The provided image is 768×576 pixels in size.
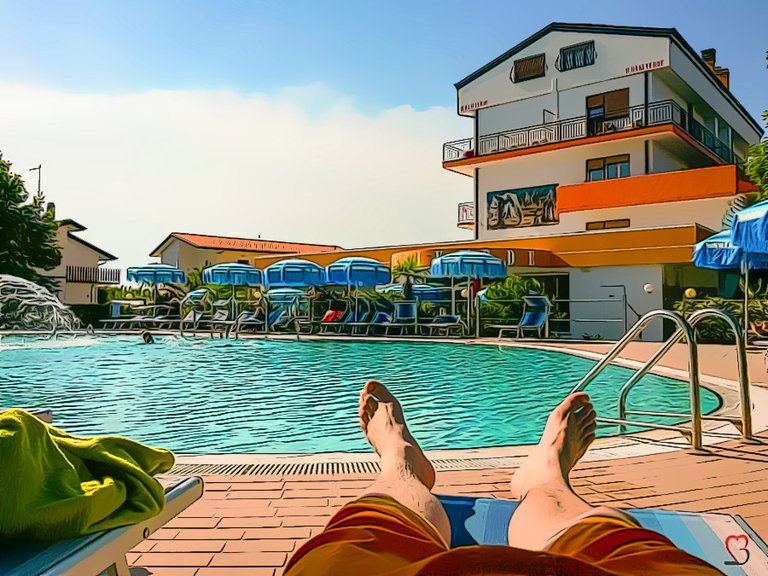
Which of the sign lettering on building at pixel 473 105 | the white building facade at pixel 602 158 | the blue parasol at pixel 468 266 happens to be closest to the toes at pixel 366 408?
the blue parasol at pixel 468 266

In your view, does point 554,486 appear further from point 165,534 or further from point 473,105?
point 473,105

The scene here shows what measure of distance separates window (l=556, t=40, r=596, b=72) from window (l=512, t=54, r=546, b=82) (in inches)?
31.2

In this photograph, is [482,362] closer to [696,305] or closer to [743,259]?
[743,259]

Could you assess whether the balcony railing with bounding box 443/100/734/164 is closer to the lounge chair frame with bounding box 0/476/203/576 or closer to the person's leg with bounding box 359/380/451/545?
the person's leg with bounding box 359/380/451/545

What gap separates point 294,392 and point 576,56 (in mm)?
24197

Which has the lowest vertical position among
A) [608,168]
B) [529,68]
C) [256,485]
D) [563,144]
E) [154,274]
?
[256,485]

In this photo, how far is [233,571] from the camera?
2.36m

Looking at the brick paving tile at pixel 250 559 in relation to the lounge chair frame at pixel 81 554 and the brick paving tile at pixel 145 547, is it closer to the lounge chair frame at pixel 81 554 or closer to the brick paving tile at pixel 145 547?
the brick paving tile at pixel 145 547

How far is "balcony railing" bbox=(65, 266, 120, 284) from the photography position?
4512 cm

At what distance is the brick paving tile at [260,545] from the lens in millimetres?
2564

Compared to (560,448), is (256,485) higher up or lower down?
lower down

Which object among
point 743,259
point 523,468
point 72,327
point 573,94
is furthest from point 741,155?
point 523,468

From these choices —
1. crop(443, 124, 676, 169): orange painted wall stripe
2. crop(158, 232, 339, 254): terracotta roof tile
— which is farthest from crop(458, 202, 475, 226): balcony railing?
crop(158, 232, 339, 254): terracotta roof tile

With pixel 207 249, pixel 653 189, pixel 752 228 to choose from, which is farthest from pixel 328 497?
pixel 207 249
